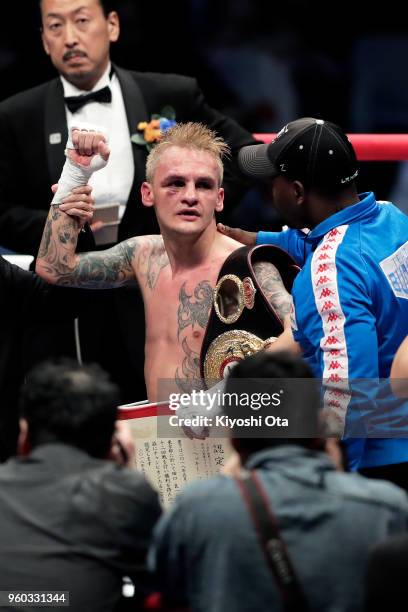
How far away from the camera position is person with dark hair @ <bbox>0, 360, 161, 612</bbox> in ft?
8.93

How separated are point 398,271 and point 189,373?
849 mm

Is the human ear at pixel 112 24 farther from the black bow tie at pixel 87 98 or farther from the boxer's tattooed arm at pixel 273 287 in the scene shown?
the boxer's tattooed arm at pixel 273 287

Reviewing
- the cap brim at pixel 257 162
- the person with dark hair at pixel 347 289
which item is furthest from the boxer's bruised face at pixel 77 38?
the person with dark hair at pixel 347 289

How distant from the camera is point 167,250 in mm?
4148

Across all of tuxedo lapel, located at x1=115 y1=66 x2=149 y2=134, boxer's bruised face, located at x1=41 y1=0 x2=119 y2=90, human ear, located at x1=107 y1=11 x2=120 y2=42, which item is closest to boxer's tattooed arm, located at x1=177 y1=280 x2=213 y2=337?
tuxedo lapel, located at x1=115 y1=66 x2=149 y2=134

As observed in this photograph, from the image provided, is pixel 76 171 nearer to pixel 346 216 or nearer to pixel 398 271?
pixel 346 216

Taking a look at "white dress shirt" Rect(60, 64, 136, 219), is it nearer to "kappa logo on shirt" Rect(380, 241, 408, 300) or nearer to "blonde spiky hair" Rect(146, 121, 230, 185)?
"blonde spiky hair" Rect(146, 121, 230, 185)

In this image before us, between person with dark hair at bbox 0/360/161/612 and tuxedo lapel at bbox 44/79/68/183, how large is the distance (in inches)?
74.4

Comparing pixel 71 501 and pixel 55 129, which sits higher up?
pixel 55 129

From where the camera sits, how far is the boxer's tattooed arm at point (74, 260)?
13.1 feet

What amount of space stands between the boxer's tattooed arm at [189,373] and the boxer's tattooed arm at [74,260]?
0.31 m

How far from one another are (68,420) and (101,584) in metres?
0.35

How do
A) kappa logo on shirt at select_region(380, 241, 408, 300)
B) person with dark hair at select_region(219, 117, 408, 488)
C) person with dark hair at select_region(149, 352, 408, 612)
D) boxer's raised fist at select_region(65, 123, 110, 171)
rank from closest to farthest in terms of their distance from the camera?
person with dark hair at select_region(149, 352, 408, 612), person with dark hair at select_region(219, 117, 408, 488), kappa logo on shirt at select_region(380, 241, 408, 300), boxer's raised fist at select_region(65, 123, 110, 171)

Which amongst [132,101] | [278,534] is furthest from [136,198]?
[278,534]
